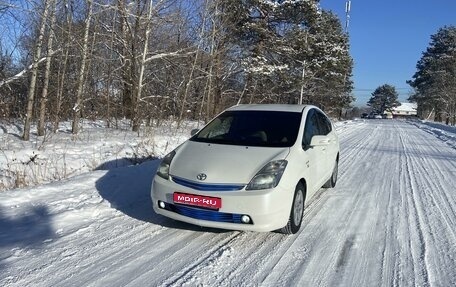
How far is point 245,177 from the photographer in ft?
14.8

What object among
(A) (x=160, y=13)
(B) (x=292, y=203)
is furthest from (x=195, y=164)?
(A) (x=160, y=13)

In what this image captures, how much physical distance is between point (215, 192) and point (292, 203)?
0.95 meters

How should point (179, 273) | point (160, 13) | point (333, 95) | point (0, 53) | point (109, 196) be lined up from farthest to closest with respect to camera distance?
point (333, 95), point (160, 13), point (0, 53), point (109, 196), point (179, 273)

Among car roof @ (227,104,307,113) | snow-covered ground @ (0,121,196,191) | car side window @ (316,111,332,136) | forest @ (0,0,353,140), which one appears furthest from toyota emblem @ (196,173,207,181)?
forest @ (0,0,353,140)

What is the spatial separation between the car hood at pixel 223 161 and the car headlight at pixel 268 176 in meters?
0.05

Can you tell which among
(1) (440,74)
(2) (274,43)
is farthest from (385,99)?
(2) (274,43)

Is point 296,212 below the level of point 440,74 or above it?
below

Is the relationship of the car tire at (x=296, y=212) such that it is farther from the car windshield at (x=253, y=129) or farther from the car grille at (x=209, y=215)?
the car grille at (x=209, y=215)

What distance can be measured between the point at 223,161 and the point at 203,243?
0.94m

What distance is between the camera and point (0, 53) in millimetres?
12445

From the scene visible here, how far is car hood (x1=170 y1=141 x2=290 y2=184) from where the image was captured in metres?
4.53

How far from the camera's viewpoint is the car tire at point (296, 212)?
4.80m

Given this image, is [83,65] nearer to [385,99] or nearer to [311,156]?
[311,156]

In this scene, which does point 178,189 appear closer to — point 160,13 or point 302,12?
point 160,13
